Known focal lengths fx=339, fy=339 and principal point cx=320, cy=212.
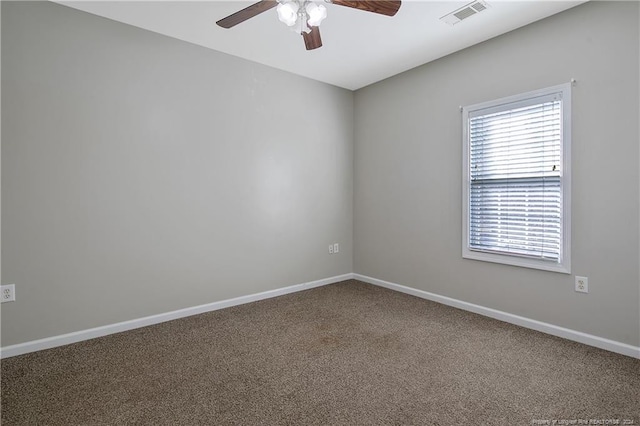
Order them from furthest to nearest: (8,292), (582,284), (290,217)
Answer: (290,217) < (582,284) < (8,292)

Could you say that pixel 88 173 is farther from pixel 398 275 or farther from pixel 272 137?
pixel 398 275

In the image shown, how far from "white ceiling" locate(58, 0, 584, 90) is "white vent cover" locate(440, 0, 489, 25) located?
0.15 feet

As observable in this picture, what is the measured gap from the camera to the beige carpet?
5.94ft

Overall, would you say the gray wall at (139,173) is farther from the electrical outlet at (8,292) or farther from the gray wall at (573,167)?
the gray wall at (573,167)

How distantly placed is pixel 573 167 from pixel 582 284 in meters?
0.92

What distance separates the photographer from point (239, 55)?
3.54 m

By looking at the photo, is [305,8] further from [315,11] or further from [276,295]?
[276,295]

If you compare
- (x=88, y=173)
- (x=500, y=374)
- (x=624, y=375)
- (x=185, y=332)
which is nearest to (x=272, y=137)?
(x=88, y=173)

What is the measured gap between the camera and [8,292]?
2.45m

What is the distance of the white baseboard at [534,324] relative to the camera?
2.46 metres

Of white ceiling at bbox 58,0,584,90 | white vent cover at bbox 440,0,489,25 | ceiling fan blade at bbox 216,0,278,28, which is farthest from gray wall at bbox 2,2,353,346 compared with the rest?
white vent cover at bbox 440,0,489,25

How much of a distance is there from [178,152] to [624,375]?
12.5ft

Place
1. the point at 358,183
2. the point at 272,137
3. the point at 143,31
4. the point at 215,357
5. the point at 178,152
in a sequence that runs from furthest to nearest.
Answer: the point at 358,183 < the point at 272,137 < the point at 178,152 < the point at 143,31 < the point at 215,357

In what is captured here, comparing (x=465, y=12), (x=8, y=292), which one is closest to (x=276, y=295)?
(x=8, y=292)
